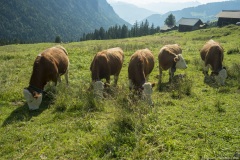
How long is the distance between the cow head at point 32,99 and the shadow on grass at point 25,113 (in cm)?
22

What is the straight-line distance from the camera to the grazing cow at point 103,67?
1057 cm

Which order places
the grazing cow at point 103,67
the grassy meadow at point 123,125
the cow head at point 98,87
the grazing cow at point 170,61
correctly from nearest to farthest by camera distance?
the grassy meadow at point 123,125 < the cow head at point 98,87 < the grazing cow at point 103,67 < the grazing cow at point 170,61

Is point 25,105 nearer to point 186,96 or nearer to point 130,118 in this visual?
point 130,118

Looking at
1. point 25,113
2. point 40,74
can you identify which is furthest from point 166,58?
point 25,113

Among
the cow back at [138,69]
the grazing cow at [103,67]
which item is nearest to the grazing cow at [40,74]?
the grazing cow at [103,67]

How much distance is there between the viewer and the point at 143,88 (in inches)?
380

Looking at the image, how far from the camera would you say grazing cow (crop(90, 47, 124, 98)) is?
34.7ft

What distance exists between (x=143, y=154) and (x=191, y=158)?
1.30m

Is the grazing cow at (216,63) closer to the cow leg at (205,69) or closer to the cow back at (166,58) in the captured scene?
the cow leg at (205,69)

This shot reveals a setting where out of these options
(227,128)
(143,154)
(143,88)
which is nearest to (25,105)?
(143,88)

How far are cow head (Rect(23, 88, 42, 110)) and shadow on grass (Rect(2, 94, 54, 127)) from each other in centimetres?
22

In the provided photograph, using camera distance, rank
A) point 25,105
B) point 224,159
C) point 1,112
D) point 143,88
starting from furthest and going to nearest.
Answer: point 25,105, point 1,112, point 143,88, point 224,159

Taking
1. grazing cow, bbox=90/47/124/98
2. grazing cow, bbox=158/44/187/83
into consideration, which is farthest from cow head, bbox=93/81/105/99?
grazing cow, bbox=158/44/187/83

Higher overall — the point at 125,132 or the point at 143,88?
the point at 143,88
